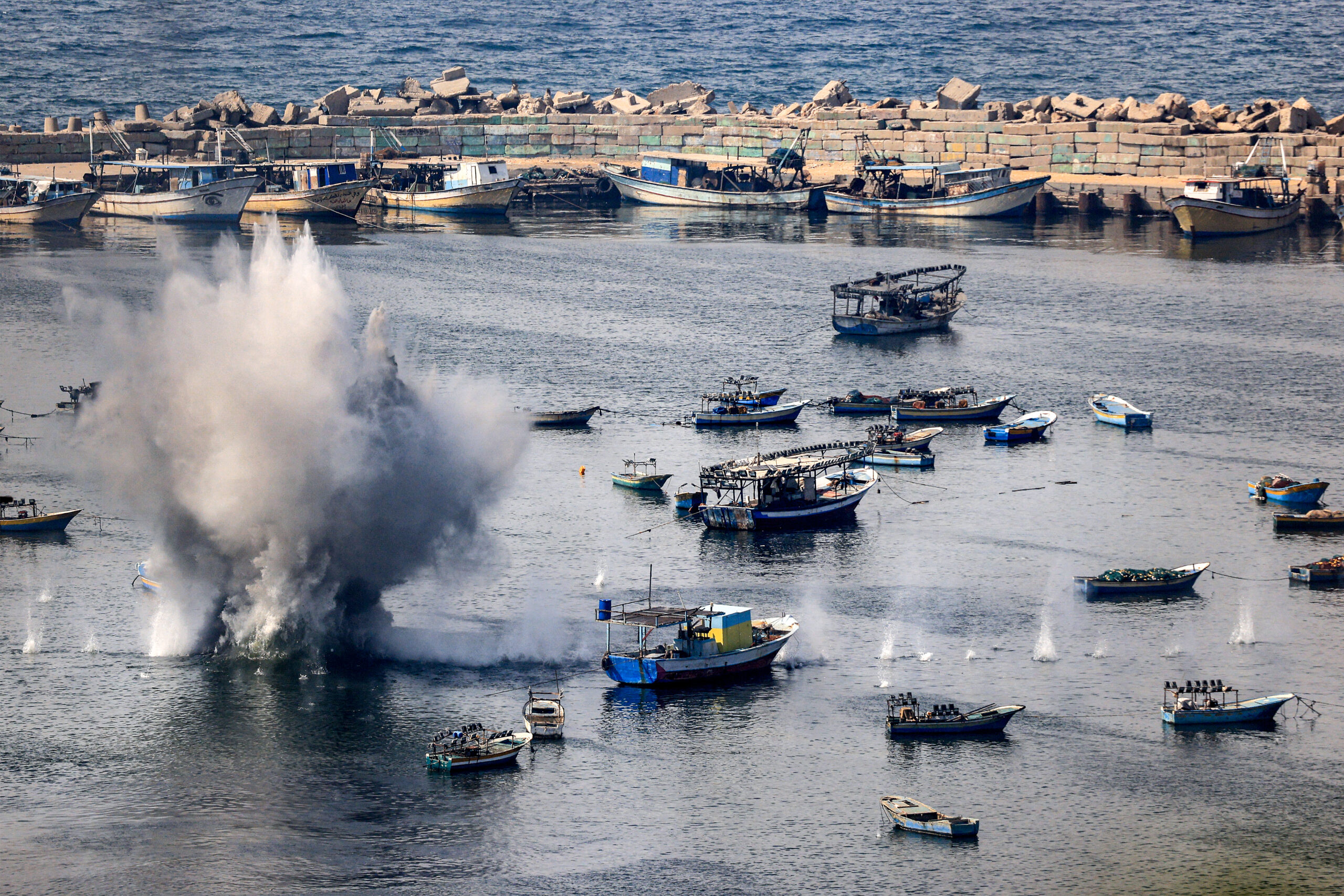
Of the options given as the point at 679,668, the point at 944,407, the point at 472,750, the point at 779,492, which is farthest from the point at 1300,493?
the point at 472,750

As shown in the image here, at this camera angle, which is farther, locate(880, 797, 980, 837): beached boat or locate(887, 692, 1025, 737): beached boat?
locate(887, 692, 1025, 737): beached boat

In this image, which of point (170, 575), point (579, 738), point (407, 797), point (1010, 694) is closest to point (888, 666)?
point (1010, 694)

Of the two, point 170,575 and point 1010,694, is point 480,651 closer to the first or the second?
point 170,575

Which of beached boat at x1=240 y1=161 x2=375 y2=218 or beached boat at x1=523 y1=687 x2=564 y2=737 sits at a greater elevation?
beached boat at x1=240 y1=161 x2=375 y2=218

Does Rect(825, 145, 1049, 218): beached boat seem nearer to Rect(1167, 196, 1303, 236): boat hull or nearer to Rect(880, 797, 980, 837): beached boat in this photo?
Rect(1167, 196, 1303, 236): boat hull

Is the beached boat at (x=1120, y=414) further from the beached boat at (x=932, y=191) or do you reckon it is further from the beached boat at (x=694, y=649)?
the beached boat at (x=932, y=191)

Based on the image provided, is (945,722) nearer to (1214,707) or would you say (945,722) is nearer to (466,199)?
(1214,707)

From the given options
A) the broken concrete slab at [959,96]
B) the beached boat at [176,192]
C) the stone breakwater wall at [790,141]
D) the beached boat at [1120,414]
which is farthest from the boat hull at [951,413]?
the broken concrete slab at [959,96]

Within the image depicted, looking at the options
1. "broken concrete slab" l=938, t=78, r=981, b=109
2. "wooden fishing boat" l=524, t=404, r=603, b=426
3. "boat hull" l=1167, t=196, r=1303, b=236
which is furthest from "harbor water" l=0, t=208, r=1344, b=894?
"broken concrete slab" l=938, t=78, r=981, b=109
